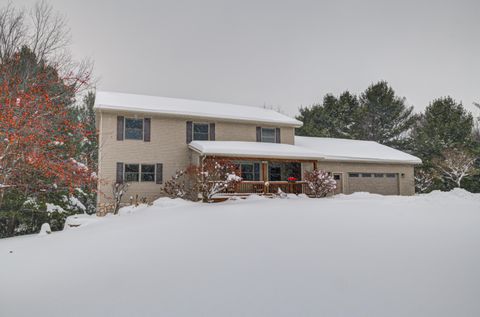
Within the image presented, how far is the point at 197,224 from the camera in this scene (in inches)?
268

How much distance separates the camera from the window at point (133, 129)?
1362 cm

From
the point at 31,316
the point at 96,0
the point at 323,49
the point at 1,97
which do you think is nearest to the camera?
the point at 31,316

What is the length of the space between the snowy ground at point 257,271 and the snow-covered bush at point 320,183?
7.52m

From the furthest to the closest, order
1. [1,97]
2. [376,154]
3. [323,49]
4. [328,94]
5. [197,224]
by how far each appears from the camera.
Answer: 1. [328,94]
2. [376,154]
3. [323,49]
4. [1,97]
5. [197,224]

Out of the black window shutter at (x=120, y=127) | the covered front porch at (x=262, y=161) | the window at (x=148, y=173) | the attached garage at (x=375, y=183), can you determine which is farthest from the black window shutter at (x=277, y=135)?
the black window shutter at (x=120, y=127)

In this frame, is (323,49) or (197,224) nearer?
(197,224)

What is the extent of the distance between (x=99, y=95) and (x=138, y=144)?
3836 millimetres

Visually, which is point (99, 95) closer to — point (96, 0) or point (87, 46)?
point (87, 46)

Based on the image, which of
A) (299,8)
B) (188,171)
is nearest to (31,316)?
(188,171)

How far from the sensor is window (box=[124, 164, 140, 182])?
43.7 feet

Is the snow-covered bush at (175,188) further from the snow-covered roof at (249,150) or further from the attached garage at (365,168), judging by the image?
the attached garage at (365,168)

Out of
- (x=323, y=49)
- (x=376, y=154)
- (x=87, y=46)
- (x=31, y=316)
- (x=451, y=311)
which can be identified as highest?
(x=323, y=49)

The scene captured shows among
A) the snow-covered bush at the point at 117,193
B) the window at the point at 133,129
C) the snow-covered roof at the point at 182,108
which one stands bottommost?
the snow-covered bush at the point at 117,193

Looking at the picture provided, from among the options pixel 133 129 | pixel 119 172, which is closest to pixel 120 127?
pixel 133 129
